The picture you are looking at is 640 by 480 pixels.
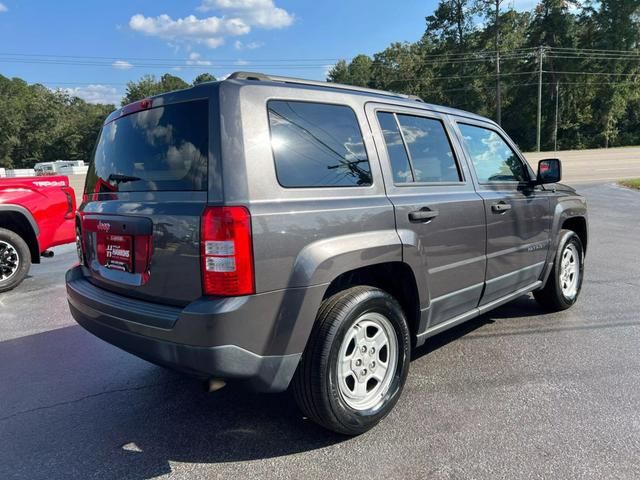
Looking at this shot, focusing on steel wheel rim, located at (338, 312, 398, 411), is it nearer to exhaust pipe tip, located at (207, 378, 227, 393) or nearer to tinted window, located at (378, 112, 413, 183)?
exhaust pipe tip, located at (207, 378, 227, 393)

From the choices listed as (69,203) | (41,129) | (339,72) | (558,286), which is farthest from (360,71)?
(558,286)

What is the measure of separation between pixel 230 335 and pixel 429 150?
202cm

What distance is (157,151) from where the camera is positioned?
2.71 metres

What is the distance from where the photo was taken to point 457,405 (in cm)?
312

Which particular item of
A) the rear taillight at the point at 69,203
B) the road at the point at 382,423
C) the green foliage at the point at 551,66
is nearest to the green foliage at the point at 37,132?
the green foliage at the point at 551,66

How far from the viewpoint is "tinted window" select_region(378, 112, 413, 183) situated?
3125mm

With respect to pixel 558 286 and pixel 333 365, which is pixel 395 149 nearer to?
pixel 333 365

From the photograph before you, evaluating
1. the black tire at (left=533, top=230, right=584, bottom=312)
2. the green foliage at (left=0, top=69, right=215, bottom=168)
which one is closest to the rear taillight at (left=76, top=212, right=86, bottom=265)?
the black tire at (left=533, top=230, right=584, bottom=312)

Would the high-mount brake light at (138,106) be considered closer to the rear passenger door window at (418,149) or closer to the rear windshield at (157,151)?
the rear windshield at (157,151)

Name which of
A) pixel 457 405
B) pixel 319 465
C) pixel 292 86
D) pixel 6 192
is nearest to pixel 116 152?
pixel 292 86

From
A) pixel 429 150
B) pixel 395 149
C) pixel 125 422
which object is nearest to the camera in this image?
pixel 125 422

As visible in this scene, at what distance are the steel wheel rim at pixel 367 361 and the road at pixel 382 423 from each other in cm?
20

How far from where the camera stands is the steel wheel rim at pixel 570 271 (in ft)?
16.3

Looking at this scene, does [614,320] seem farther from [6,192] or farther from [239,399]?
[6,192]
